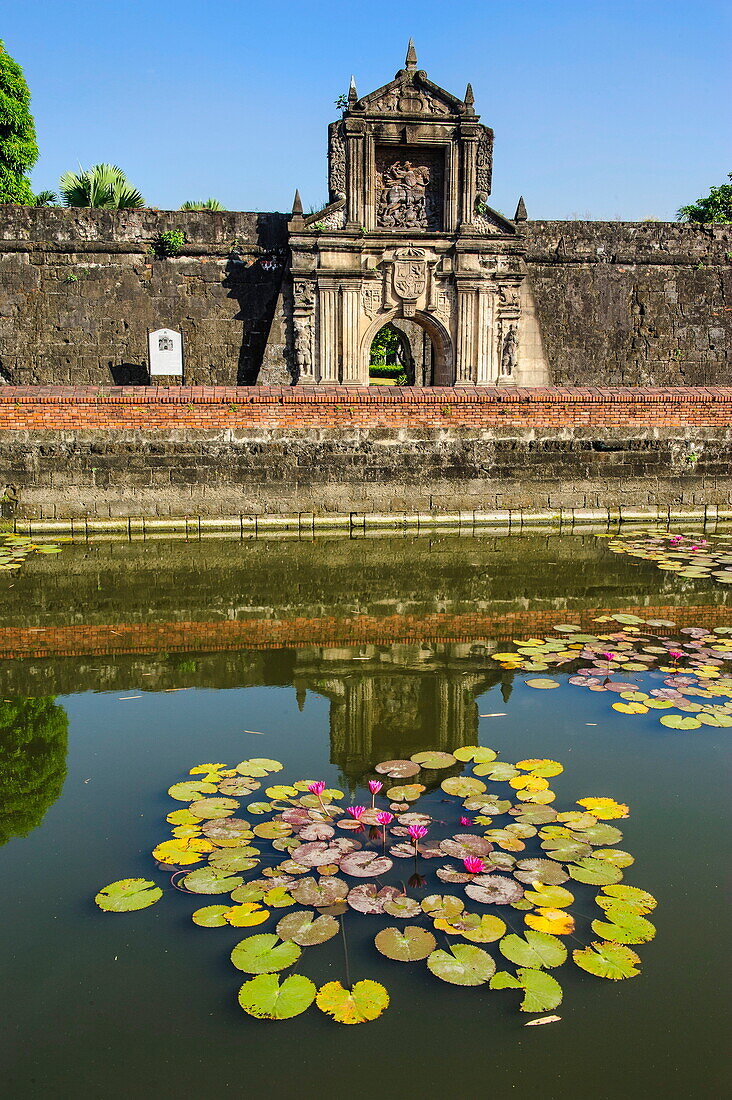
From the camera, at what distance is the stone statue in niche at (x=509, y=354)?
1580 cm

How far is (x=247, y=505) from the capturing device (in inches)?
381

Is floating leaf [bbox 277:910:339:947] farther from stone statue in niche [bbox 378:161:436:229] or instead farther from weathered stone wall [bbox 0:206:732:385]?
stone statue in niche [bbox 378:161:436:229]

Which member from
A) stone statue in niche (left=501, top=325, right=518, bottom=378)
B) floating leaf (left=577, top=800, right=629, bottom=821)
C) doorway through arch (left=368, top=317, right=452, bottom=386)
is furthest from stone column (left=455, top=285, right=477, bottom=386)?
floating leaf (left=577, top=800, right=629, bottom=821)

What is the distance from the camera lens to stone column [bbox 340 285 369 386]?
15258 millimetres

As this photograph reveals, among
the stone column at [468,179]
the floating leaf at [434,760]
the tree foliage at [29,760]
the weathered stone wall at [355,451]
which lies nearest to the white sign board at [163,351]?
the weathered stone wall at [355,451]

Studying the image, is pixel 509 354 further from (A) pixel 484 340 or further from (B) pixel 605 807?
(B) pixel 605 807

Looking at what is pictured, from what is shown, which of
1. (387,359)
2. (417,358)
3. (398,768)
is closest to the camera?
(398,768)

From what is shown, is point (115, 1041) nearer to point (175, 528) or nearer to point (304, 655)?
point (304, 655)

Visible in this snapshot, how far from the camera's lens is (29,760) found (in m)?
4.04

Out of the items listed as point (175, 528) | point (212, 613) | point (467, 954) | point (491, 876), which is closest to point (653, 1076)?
point (467, 954)

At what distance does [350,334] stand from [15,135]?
48.2 feet

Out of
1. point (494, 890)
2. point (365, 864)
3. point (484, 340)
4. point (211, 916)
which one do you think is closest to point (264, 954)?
point (211, 916)

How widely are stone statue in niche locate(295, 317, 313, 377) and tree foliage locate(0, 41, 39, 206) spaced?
39.1 feet

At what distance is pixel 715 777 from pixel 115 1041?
2.62 metres
